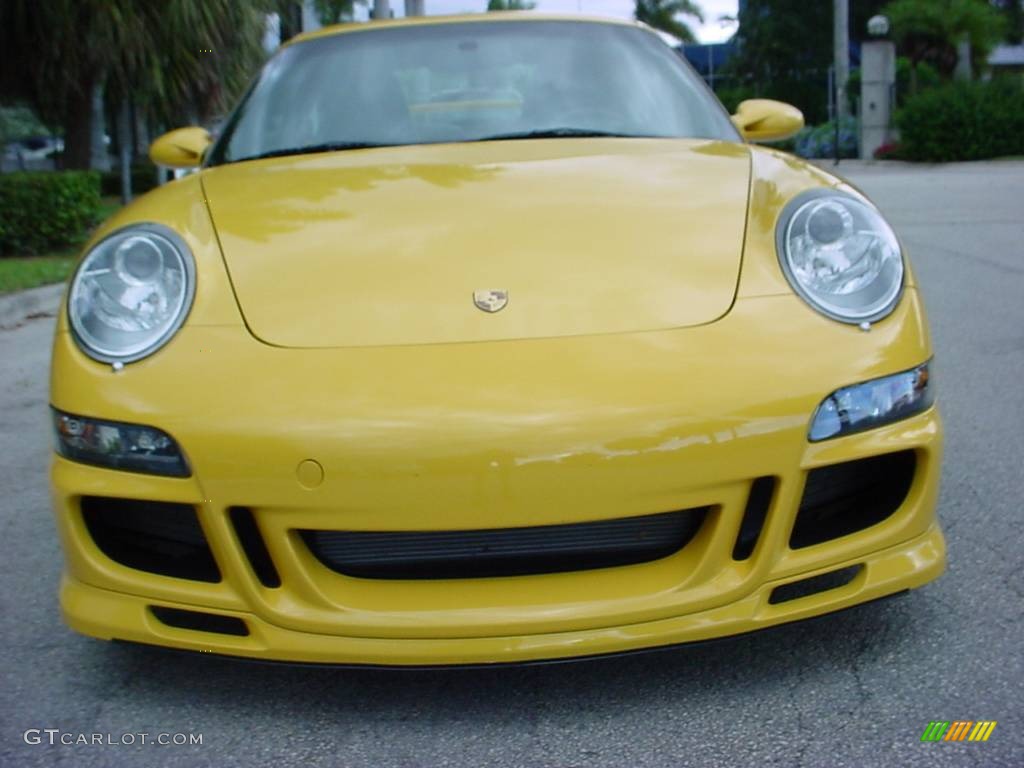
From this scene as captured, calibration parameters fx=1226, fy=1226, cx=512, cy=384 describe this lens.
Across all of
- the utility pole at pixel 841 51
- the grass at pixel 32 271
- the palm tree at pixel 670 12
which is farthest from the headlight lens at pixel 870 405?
the palm tree at pixel 670 12

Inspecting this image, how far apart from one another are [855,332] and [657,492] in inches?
19.2

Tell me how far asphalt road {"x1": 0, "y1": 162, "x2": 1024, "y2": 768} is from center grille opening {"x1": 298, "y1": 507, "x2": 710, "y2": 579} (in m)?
0.19

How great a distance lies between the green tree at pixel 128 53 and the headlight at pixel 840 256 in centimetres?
1074

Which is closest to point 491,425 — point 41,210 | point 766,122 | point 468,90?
point 468,90

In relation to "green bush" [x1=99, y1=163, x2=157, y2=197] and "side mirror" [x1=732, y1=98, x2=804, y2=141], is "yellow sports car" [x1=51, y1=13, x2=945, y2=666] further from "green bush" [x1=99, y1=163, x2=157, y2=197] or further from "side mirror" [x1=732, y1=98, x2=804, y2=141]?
"green bush" [x1=99, y1=163, x2=157, y2=197]

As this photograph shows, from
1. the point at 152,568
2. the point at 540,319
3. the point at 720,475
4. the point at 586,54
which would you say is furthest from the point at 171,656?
the point at 586,54

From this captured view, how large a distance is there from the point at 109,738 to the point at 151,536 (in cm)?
36

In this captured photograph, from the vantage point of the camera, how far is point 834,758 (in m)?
1.95

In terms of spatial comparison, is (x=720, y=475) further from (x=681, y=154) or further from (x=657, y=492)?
(x=681, y=154)

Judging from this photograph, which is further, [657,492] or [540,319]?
[540,319]

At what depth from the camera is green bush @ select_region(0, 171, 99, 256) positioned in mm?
10359

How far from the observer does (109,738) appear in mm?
2131

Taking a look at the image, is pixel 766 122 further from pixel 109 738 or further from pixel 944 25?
pixel 944 25

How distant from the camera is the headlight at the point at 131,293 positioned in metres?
2.18
